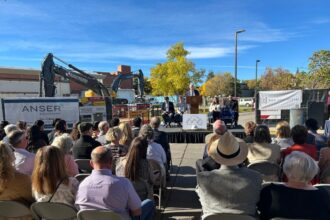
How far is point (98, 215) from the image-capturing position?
300 centimetres

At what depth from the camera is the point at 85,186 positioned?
321 centimetres

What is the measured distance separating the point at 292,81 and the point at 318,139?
4581cm

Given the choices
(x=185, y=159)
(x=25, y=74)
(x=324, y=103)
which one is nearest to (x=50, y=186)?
(x=185, y=159)

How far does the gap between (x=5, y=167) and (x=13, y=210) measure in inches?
17.6

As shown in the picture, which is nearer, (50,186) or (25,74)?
(50,186)

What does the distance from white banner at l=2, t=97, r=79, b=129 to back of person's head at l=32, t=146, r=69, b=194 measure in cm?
1063

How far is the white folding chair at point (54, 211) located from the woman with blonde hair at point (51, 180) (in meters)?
0.13

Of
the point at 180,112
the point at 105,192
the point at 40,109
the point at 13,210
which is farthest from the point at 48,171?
the point at 180,112

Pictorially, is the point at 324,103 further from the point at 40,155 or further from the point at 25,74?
the point at 25,74

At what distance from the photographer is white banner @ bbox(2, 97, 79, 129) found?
13.3 metres

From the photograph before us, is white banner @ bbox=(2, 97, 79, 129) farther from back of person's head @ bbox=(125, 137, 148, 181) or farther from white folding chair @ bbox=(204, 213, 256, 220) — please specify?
white folding chair @ bbox=(204, 213, 256, 220)

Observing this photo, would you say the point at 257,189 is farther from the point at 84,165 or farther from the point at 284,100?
the point at 284,100

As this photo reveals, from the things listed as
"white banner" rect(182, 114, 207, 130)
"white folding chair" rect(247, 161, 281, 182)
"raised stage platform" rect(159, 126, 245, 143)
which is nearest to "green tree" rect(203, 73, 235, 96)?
"white banner" rect(182, 114, 207, 130)

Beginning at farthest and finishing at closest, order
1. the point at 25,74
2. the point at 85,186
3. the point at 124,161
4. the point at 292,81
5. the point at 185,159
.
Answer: the point at 25,74
the point at 292,81
the point at 185,159
the point at 124,161
the point at 85,186
